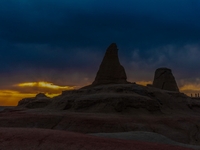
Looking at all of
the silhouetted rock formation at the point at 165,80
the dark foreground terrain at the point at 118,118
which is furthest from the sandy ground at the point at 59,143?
the silhouetted rock formation at the point at 165,80

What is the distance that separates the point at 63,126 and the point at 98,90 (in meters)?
18.5

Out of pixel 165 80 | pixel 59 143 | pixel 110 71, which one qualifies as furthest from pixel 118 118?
pixel 165 80

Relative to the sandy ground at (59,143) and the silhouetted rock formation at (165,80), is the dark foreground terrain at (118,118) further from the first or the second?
the silhouetted rock formation at (165,80)

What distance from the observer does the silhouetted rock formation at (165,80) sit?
331 feet

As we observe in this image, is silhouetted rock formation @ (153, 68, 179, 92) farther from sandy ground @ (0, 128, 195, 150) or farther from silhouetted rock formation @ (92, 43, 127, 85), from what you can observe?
sandy ground @ (0, 128, 195, 150)

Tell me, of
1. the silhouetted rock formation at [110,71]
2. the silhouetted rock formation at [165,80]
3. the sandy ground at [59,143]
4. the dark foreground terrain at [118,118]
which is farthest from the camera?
the silhouetted rock formation at [165,80]

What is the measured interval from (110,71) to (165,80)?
29247mm

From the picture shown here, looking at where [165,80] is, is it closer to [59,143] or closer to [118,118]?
[118,118]

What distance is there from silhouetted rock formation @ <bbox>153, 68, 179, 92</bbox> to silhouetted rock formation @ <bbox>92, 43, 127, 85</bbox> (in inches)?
1048

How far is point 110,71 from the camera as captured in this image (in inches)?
3125

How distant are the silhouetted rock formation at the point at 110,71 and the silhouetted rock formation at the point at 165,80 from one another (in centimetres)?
2661

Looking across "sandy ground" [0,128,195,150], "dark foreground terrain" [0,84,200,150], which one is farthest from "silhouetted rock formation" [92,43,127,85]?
"sandy ground" [0,128,195,150]

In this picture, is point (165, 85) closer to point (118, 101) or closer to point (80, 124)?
point (118, 101)

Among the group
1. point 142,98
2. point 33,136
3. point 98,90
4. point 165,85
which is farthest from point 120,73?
point 33,136
